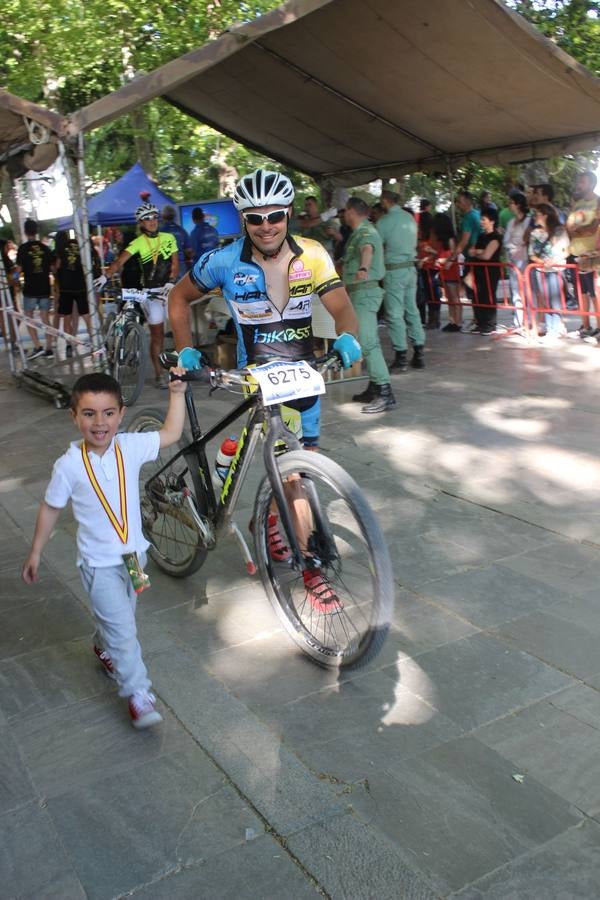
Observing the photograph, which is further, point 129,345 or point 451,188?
point 451,188

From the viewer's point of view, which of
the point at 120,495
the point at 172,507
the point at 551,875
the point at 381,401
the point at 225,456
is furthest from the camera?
the point at 381,401

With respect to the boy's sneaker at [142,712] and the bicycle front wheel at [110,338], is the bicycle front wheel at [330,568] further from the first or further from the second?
the bicycle front wheel at [110,338]

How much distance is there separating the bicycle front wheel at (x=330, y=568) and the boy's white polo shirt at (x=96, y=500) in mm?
606

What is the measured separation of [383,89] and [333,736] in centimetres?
935

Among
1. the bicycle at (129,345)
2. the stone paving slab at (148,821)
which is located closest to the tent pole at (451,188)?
the bicycle at (129,345)

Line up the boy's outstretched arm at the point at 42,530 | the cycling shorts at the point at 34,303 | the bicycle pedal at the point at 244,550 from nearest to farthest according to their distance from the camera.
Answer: the boy's outstretched arm at the point at 42,530
the bicycle pedal at the point at 244,550
the cycling shorts at the point at 34,303

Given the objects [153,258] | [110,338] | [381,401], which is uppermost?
[153,258]

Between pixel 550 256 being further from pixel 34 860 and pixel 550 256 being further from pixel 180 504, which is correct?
pixel 34 860

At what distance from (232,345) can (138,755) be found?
8042 mm

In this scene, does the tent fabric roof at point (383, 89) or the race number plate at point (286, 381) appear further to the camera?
the tent fabric roof at point (383, 89)

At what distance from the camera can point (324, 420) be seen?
311 inches

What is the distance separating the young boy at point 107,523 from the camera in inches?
125

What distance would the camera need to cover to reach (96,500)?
321 centimetres

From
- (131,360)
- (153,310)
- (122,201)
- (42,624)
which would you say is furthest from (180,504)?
(122,201)
